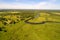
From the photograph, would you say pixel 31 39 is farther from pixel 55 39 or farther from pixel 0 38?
pixel 0 38

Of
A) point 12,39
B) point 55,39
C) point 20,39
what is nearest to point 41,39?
point 55,39

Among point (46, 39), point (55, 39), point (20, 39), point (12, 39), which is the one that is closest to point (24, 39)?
point (20, 39)

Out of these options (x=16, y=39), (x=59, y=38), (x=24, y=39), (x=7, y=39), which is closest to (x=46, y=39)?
(x=59, y=38)

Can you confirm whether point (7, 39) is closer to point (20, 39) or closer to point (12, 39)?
point (12, 39)

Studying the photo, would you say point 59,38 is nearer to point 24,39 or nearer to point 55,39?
point 55,39

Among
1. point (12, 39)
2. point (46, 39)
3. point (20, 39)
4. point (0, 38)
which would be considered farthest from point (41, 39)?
point (0, 38)

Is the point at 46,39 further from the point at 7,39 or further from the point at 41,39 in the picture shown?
the point at 7,39
